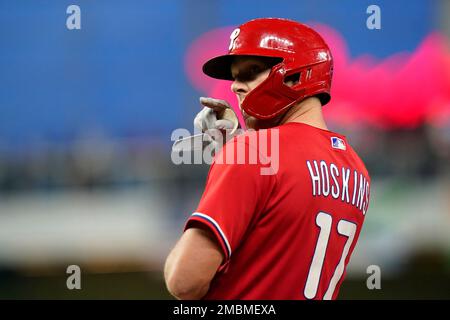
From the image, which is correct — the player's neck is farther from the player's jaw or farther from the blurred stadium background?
the blurred stadium background

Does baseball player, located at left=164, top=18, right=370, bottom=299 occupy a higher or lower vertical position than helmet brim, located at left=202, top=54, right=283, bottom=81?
lower

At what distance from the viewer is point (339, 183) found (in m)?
1.50

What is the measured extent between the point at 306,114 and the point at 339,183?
0.20m

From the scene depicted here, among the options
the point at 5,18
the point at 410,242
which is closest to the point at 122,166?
the point at 5,18

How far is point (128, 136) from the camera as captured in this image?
17.7ft

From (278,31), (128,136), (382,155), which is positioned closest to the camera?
(278,31)

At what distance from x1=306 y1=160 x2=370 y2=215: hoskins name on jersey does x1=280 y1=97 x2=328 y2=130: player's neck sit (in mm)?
129

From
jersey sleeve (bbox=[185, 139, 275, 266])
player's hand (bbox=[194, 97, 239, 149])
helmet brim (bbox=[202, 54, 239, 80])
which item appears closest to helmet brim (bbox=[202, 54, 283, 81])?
helmet brim (bbox=[202, 54, 239, 80])

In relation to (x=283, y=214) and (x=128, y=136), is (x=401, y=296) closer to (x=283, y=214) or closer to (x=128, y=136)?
(x=128, y=136)

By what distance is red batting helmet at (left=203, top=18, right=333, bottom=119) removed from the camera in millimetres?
1524

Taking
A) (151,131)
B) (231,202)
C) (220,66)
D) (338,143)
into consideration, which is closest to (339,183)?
(338,143)

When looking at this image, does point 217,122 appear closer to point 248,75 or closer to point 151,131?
point 248,75

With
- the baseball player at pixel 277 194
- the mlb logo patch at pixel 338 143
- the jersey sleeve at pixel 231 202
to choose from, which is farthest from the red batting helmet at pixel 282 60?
the jersey sleeve at pixel 231 202

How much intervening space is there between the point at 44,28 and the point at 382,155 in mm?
3220
